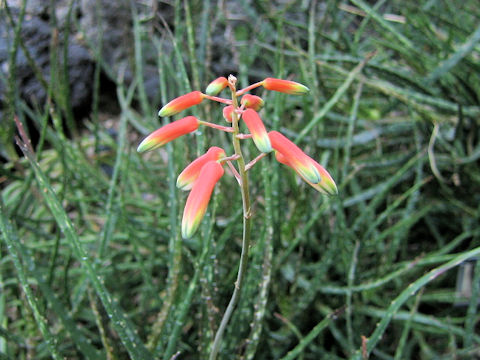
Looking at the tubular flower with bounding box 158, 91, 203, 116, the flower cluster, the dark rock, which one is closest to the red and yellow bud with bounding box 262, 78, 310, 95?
the flower cluster

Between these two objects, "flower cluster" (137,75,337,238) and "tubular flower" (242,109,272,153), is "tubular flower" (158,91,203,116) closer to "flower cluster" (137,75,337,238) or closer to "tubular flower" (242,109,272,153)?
"flower cluster" (137,75,337,238)

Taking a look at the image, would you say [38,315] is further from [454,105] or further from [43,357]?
[454,105]

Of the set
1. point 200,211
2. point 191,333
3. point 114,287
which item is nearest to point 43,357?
point 114,287

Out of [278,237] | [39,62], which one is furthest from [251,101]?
[39,62]

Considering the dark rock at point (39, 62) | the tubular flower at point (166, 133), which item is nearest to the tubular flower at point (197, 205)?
the tubular flower at point (166, 133)

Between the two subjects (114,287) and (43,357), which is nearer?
(43,357)

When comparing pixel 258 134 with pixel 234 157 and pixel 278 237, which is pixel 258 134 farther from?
pixel 278 237
